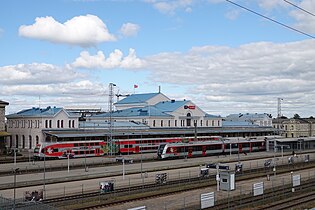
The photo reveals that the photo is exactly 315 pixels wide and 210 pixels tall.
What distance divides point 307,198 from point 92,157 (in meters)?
45.9

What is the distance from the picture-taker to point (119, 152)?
79.9 metres

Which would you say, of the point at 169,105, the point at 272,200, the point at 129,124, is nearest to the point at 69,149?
the point at 129,124

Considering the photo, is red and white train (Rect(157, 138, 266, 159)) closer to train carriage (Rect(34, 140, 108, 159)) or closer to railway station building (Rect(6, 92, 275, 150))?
railway station building (Rect(6, 92, 275, 150))

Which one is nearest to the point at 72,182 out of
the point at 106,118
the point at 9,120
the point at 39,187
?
the point at 39,187

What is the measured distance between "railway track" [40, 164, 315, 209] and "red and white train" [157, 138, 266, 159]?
992 inches

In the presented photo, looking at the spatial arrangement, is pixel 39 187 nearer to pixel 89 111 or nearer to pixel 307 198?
pixel 307 198

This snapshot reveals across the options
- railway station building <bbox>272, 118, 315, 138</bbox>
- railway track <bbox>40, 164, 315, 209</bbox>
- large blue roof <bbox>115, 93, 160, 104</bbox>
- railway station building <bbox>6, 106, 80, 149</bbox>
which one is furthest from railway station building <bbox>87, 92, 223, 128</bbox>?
railway track <bbox>40, 164, 315, 209</bbox>

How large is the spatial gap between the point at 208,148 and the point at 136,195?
4464 cm

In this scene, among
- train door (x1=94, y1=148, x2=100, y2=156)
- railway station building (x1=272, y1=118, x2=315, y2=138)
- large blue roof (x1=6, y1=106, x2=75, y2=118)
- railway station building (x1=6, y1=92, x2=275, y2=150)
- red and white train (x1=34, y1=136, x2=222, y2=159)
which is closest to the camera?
red and white train (x1=34, y1=136, x2=222, y2=159)

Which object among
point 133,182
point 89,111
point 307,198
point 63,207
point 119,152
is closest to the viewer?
point 63,207

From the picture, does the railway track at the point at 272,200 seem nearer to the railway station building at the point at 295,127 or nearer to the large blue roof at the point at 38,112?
the large blue roof at the point at 38,112

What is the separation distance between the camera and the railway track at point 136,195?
32.7 meters

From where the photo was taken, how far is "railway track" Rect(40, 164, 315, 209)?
32688 millimetres

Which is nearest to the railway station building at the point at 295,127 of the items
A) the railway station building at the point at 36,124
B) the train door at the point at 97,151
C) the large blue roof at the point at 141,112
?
the large blue roof at the point at 141,112
